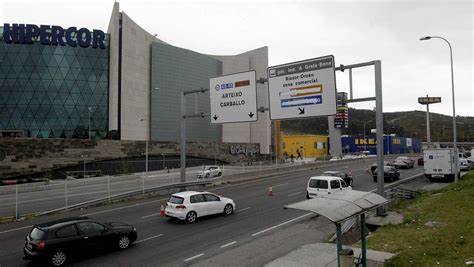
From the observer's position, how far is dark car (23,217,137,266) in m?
10.9

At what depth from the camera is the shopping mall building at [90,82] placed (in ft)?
193

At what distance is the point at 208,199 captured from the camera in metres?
18.2

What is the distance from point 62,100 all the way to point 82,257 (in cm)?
5599

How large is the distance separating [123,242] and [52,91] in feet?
185

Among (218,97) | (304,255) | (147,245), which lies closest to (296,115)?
(218,97)

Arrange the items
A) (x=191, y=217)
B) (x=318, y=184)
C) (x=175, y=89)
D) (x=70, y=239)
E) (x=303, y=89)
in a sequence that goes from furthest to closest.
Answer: (x=175, y=89) → (x=318, y=184) → (x=303, y=89) → (x=191, y=217) → (x=70, y=239)

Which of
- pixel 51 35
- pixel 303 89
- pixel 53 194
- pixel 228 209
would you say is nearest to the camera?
pixel 303 89

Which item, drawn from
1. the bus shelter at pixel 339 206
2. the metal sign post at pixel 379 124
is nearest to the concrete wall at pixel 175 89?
the metal sign post at pixel 379 124

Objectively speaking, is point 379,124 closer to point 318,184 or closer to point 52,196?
point 318,184

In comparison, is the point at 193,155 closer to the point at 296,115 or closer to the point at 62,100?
the point at 62,100

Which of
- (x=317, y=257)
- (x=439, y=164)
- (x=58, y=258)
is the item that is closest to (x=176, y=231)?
(x=58, y=258)

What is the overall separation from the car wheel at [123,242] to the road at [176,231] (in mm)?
309

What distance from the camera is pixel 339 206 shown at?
8297mm

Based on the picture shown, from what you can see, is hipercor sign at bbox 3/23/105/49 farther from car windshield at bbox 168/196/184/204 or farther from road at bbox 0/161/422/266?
car windshield at bbox 168/196/184/204
